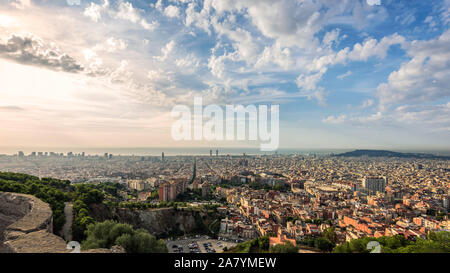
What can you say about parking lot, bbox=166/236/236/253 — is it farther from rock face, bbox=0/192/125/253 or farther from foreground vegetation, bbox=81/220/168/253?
rock face, bbox=0/192/125/253

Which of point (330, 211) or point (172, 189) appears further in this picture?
point (172, 189)

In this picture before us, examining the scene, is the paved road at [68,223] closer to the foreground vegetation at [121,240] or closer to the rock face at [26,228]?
the rock face at [26,228]

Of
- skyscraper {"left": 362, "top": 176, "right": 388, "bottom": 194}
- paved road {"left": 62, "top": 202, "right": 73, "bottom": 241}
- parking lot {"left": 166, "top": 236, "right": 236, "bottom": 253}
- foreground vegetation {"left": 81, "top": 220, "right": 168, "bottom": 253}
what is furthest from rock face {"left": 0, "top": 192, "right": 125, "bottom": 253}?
skyscraper {"left": 362, "top": 176, "right": 388, "bottom": 194}

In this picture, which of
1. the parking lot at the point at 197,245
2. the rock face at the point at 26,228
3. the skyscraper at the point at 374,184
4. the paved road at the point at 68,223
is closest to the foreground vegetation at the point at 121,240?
the rock face at the point at 26,228

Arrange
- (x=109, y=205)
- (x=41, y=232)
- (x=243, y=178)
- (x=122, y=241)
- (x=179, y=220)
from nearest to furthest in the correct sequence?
(x=41, y=232) < (x=122, y=241) < (x=109, y=205) < (x=179, y=220) < (x=243, y=178)

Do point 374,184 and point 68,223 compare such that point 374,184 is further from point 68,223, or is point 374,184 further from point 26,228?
point 26,228
